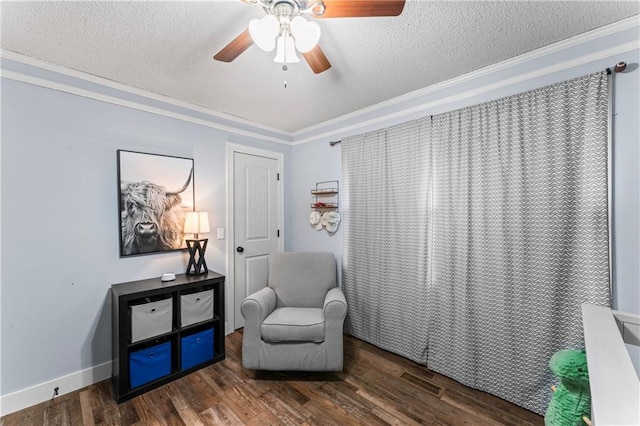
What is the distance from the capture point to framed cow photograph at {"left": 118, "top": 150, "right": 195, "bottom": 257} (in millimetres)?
2209

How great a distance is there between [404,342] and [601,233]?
163 centimetres

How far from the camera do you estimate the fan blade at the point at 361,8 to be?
1.04 metres

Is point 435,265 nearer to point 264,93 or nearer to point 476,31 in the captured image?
point 476,31

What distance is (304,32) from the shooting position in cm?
112

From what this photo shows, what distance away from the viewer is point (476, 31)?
5.19 feet

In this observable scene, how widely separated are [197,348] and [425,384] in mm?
1912

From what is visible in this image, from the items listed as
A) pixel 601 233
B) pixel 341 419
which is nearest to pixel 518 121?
pixel 601 233

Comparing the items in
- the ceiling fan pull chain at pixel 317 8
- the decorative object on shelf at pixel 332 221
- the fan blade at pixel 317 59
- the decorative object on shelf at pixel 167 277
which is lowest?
the decorative object on shelf at pixel 167 277

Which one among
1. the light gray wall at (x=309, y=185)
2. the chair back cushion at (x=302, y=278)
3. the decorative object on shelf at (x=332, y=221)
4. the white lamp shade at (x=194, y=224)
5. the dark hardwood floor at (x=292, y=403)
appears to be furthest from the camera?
the light gray wall at (x=309, y=185)

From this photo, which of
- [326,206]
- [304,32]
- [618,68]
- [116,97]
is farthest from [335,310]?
[116,97]

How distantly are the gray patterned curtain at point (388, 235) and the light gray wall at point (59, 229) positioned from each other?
6.35 feet

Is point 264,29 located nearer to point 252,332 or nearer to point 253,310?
point 253,310

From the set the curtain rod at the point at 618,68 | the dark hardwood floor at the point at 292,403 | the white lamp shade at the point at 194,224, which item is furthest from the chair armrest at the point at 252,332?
the curtain rod at the point at 618,68

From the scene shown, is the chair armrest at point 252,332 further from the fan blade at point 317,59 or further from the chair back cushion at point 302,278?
the fan blade at point 317,59
